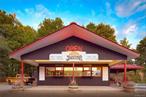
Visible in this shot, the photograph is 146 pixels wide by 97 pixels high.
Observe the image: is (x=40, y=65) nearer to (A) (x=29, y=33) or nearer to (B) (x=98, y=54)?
(B) (x=98, y=54)

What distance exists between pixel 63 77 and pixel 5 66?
737 inches

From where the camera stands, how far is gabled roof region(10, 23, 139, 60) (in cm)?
2875

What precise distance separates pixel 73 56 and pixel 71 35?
217 cm

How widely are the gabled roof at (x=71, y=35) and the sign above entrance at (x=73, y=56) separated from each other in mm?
1377

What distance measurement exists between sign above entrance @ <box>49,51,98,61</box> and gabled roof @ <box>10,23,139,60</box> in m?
1.38

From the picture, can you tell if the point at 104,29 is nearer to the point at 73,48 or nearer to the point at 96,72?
the point at 96,72

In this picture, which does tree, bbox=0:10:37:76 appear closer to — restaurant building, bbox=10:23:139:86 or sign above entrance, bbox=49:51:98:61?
restaurant building, bbox=10:23:139:86

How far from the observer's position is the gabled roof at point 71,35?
1132 inches

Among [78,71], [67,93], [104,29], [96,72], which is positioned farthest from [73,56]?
[104,29]

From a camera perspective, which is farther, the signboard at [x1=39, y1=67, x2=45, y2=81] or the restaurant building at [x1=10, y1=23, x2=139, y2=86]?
the signboard at [x1=39, y1=67, x2=45, y2=81]

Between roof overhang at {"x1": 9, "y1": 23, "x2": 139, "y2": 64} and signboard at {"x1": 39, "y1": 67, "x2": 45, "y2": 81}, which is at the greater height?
roof overhang at {"x1": 9, "y1": 23, "x2": 139, "y2": 64}

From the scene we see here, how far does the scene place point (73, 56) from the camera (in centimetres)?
3084

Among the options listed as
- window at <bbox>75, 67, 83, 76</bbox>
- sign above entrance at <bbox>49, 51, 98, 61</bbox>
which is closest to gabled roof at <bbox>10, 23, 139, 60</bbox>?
sign above entrance at <bbox>49, 51, 98, 61</bbox>

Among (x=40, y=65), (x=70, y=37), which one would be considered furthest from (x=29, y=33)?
(x=70, y=37)
